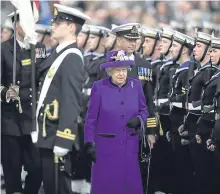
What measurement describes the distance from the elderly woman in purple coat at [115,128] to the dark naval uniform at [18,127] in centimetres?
110

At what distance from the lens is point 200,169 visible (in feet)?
42.6

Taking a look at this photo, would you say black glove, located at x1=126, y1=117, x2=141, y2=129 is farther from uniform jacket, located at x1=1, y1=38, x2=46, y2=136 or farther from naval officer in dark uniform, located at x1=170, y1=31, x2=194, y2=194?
naval officer in dark uniform, located at x1=170, y1=31, x2=194, y2=194

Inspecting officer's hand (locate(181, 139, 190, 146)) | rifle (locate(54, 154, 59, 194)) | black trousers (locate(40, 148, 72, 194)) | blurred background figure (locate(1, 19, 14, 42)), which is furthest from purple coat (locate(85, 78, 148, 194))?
blurred background figure (locate(1, 19, 14, 42))

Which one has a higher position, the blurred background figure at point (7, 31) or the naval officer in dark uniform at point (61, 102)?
the blurred background figure at point (7, 31)

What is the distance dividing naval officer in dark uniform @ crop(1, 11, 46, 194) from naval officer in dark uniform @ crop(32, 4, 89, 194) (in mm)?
1638

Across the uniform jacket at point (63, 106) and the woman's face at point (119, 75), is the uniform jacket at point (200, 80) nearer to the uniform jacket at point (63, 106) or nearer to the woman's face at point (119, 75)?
the woman's face at point (119, 75)

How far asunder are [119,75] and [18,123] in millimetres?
1535

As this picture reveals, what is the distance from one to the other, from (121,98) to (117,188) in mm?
948

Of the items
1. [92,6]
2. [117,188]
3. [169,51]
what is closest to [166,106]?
[169,51]

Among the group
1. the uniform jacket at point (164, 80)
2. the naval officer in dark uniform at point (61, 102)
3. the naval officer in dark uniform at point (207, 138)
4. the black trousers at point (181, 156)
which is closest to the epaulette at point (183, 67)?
the uniform jacket at point (164, 80)

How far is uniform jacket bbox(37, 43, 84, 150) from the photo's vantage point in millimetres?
9797

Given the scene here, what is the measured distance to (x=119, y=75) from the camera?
11.0 meters

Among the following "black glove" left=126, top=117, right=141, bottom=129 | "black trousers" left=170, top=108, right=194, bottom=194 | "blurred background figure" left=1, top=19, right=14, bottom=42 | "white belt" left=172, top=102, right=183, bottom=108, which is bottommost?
"black trousers" left=170, top=108, right=194, bottom=194

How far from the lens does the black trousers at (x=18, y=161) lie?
11.9 metres
